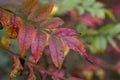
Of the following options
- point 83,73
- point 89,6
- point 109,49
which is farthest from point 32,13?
point 109,49

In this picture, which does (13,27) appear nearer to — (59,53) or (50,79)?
(59,53)

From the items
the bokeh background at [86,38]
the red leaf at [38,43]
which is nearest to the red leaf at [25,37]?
the red leaf at [38,43]

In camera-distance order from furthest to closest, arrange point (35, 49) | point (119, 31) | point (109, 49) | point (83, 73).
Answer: point (109, 49), point (83, 73), point (119, 31), point (35, 49)

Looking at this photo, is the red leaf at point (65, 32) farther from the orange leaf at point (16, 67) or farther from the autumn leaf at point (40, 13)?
the orange leaf at point (16, 67)

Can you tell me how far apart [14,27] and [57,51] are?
13 cm

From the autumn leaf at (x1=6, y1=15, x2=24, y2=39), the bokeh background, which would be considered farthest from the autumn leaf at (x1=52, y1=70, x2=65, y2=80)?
the autumn leaf at (x1=6, y1=15, x2=24, y2=39)

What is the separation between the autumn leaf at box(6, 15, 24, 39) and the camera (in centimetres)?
88

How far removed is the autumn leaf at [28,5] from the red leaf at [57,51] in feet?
0.38

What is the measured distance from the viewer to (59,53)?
0.86 m

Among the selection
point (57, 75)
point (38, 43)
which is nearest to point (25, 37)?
point (38, 43)

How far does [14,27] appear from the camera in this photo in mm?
890

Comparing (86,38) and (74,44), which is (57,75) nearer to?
(74,44)

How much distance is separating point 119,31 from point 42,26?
0.76 metres

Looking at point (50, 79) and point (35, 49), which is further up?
point (35, 49)
